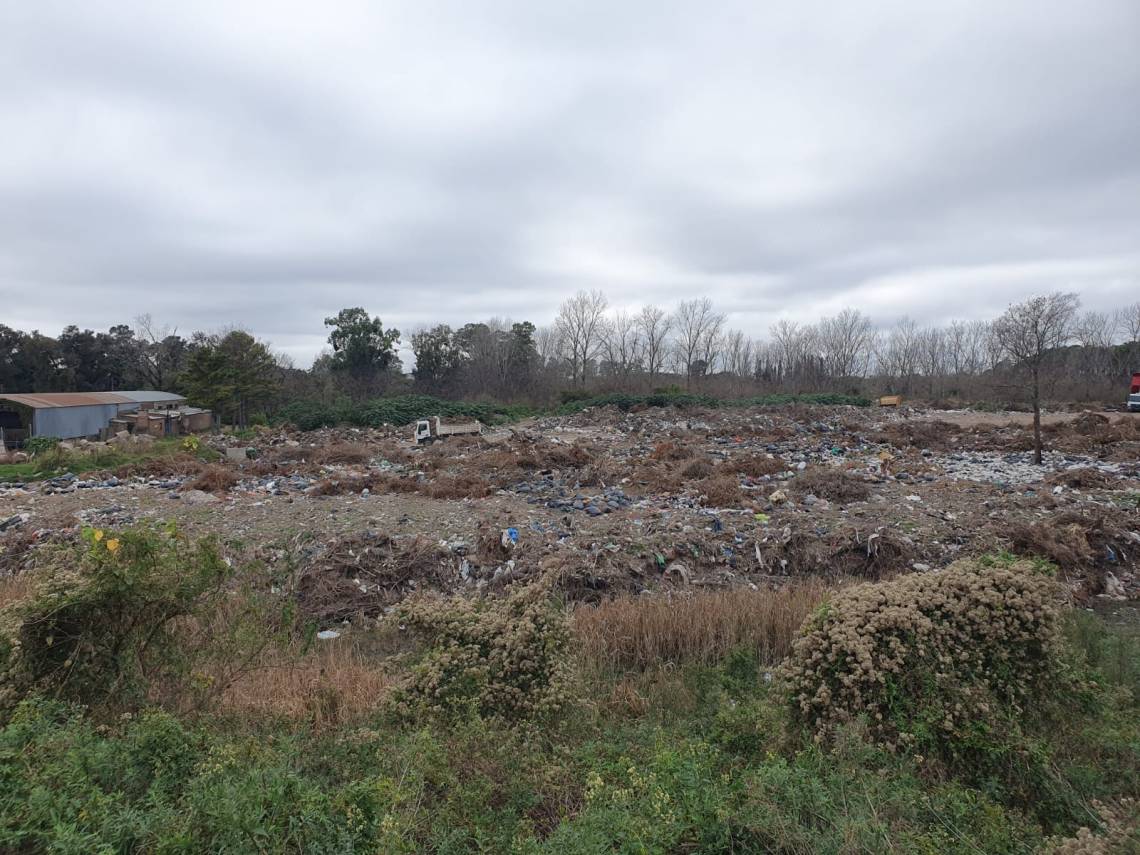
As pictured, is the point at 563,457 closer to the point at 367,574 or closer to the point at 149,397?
the point at 367,574

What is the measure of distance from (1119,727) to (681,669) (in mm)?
2322

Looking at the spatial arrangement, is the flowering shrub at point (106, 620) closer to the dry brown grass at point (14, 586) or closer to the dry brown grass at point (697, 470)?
the dry brown grass at point (14, 586)

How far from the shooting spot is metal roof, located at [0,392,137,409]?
1677 centimetres

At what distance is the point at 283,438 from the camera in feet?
63.6

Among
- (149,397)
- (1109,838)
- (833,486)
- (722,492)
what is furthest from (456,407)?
(1109,838)

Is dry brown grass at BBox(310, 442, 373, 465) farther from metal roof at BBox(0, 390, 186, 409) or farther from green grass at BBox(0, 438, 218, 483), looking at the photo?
metal roof at BBox(0, 390, 186, 409)

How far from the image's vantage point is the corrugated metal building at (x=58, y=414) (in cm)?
1655

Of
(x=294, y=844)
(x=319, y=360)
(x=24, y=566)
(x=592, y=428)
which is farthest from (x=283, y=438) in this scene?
(x=294, y=844)

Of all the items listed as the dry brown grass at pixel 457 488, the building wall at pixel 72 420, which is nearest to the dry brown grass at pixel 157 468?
the dry brown grass at pixel 457 488

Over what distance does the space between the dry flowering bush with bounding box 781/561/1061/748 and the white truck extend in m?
15.7

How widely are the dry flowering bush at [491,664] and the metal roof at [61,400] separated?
18.9m

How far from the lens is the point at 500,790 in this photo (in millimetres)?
2594

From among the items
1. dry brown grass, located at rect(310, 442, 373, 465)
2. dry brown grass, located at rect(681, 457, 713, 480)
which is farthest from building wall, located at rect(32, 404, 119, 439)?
dry brown grass, located at rect(681, 457, 713, 480)

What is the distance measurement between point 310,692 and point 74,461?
12676 mm
